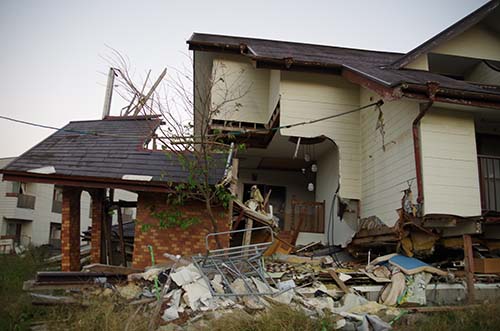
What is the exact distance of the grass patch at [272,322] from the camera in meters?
5.21

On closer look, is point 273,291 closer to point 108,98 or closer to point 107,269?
point 107,269

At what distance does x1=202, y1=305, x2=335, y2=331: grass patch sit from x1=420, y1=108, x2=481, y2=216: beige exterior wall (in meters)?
3.66

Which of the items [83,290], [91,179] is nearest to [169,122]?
[91,179]

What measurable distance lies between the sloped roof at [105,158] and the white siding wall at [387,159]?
3.94 meters

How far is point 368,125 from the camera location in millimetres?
10750

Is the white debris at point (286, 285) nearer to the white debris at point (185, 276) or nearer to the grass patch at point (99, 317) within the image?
the white debris at point (185, 276)

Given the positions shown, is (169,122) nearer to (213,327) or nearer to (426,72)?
(213,327)

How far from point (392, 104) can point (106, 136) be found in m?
7.62

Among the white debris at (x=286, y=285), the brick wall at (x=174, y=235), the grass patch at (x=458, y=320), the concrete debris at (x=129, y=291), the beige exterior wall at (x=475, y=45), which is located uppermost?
the beige exterior wall at (x=475, y=45)

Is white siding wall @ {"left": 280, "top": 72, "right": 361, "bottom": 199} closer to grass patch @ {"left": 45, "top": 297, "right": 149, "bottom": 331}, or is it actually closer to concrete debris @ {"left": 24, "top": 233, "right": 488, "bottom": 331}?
concrete debris @ {"left": 24, "top": 233, "right": 488, "bottom": 331}

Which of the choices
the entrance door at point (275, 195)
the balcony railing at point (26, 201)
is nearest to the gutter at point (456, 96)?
the entrance door at point (275, 195)

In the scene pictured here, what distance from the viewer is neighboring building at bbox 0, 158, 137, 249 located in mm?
25797

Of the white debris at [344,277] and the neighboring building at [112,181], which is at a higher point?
the neighboring building at [112,181]

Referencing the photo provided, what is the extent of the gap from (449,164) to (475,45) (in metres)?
4.64
